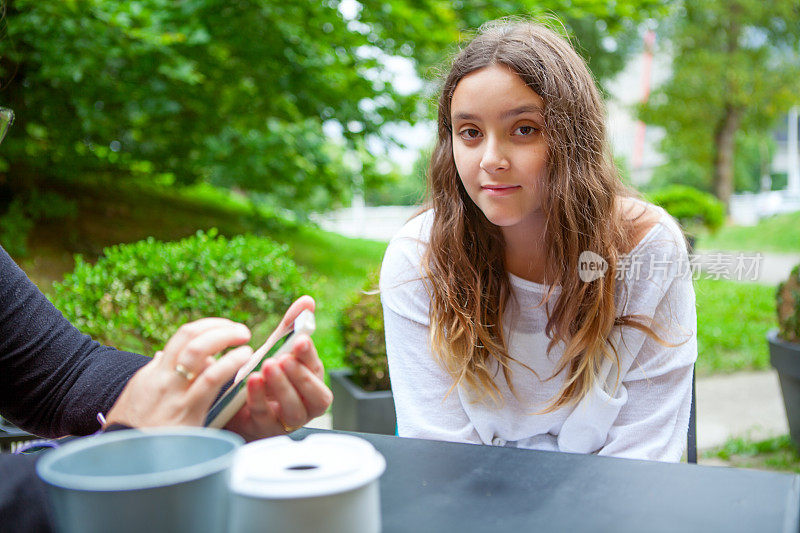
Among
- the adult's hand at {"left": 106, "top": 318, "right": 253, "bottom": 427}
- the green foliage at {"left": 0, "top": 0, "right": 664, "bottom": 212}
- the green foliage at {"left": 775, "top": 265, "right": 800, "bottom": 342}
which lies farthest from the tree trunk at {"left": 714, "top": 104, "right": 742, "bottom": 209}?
the adult's hand at {"left": 106, "top": 318, "right": 253, "bottom": 427}

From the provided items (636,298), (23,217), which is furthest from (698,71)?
(636,298)

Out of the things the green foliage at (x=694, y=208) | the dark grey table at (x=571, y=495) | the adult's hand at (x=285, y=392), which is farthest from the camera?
the green foliage at (x=694, y=208)

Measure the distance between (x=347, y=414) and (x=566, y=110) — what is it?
6.13 ft

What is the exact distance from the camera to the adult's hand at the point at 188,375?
75 cm

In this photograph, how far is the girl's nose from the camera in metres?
1.38

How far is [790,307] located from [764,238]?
10.1 metres

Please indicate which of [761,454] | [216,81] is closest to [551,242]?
[761,454]

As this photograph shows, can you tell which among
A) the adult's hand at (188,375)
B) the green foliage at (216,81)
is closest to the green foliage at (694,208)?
the green foliage at (216,81)

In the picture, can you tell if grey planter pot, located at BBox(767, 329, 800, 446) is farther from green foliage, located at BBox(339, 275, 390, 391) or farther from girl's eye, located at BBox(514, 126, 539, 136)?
girl's eye, located at BBox(514, 126, 539, 136)

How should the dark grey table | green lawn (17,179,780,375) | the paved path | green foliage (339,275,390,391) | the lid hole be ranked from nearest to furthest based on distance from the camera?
the lid hole → the dark grey table → green foliage (339,275,390,391) → the paved path → green lawn (17,179,780,375)

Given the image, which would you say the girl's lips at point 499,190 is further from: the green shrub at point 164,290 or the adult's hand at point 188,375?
the green shrub at point 164,290

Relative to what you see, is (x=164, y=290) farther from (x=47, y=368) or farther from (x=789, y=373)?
(x=789, y=373)

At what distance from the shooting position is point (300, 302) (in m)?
0.94

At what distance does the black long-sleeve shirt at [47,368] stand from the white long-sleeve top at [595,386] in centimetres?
62
